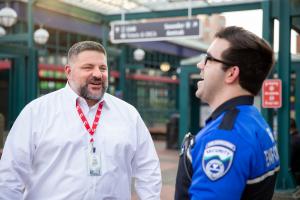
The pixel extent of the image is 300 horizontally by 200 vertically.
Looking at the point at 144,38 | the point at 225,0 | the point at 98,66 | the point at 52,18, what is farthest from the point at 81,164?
the point at 52,18

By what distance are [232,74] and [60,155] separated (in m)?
1.49

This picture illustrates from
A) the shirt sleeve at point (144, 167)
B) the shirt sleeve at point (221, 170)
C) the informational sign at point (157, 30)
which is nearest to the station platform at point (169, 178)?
the informational sign at point (157, 30)

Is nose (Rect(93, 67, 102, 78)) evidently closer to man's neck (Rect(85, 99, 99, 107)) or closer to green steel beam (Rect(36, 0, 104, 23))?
man's neck (Rect(85, 99, 99, 107))

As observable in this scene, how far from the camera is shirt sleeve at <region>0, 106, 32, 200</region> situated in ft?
9.32

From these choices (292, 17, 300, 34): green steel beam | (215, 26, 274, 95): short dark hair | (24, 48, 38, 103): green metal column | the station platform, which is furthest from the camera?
(24, 48, 38, 103): green metal column

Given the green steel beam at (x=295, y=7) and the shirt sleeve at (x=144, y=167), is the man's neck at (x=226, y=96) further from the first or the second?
the green steel beam at (x=295, y=7)

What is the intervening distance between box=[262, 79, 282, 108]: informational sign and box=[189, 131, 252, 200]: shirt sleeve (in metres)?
7.15

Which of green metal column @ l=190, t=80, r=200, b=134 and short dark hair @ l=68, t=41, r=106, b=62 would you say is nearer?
short dark hair @ l=68, t=41, r=106, b=62

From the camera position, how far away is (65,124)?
9.87 ft

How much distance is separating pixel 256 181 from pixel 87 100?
1.66 m

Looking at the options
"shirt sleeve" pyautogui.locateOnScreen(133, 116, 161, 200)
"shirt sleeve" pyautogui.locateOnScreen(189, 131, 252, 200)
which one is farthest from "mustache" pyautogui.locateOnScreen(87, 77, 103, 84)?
"shirt sleeve" pyautogui.locateOnScreen(189, 131, 252, 200)

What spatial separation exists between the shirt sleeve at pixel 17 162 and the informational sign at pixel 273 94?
6314mm

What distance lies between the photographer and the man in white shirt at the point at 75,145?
2902 millimetres

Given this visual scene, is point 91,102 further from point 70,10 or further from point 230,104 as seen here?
point 70,10
